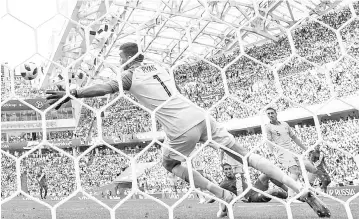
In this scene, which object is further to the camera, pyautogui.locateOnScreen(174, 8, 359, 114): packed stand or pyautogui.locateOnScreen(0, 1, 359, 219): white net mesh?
pyautogui.locateOnScreen(174, 8, 359, 114): packed stand

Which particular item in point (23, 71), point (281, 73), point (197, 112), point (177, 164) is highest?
point (281, 73)

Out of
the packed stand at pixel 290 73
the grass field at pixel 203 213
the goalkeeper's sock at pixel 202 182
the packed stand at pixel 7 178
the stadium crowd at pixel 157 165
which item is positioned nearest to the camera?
the goalkeeper's sock at pixel 202 182

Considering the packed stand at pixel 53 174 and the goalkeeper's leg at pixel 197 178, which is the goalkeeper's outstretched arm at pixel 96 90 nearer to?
the goalkeeper's leg at pixel 197 178

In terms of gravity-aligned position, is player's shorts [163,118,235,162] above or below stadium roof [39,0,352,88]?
below

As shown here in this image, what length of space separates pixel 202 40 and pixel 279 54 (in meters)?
5.22

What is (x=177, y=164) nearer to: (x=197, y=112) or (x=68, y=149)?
(x=197, y=112)

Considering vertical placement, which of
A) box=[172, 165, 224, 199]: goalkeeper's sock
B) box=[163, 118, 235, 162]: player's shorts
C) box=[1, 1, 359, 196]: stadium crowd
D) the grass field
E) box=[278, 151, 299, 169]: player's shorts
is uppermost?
box=[1, 1, 359, 196]: stadium crowd

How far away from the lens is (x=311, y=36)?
1777 cm

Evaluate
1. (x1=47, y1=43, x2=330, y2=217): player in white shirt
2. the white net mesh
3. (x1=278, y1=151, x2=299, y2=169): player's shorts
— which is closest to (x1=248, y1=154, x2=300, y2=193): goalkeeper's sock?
(x1=47, y1=43, x2=330, y2=217): player in white shirt

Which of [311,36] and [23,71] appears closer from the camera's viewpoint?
[23,71]

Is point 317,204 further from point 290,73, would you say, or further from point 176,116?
point 290,73

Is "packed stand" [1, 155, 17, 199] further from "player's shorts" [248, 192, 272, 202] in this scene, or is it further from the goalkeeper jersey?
the goalkeeper jersey

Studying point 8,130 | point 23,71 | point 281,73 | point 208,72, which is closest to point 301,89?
point 281,73

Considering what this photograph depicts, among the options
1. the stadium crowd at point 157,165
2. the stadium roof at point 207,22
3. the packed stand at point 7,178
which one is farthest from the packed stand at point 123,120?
the packed stand at point 7,178
